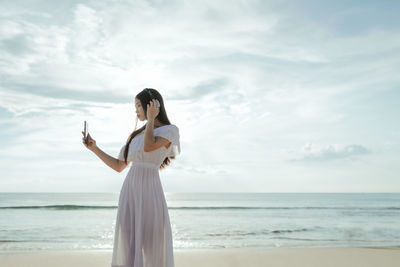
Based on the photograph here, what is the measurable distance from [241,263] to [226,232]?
6.67m

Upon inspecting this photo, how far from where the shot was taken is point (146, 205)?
279 centimetres

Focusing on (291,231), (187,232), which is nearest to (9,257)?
(187,232)

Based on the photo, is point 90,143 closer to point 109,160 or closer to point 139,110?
point 109,160

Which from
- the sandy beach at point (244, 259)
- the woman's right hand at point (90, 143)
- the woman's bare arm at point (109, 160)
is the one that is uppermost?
the woman's right hand at point (90, 143)

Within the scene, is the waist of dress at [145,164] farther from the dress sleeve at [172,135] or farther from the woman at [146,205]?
the dress sleeve at [172,135]

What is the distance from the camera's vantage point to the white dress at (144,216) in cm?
276

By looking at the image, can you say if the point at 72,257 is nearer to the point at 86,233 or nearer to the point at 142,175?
the point at 142,175

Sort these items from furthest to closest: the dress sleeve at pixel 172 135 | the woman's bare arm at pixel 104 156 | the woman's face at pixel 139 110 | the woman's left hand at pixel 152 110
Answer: the woman's bare arm at pixel 104 156 < the woman's face at pixel 139 110 < the dress sleeve at pixel 172 135 < the woman's left hand at pixel 152 110

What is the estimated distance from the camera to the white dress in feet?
9.05

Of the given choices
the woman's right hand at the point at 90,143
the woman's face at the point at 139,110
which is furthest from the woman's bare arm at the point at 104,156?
the woman's face at the point at 139,110

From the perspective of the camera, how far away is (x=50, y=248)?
30.0 feet

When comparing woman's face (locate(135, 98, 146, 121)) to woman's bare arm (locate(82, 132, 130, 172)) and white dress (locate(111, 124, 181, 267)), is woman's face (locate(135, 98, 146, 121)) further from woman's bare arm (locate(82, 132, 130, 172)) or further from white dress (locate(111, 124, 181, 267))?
woman's bare arm (locate(82, 132, 130, 172))

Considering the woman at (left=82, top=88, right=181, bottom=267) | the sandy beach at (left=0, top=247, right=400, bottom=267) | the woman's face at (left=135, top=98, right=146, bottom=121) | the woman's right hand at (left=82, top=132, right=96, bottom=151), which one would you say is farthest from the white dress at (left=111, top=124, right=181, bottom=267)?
the sandy beach at (left=0, top=247, right=400, bottom=267)

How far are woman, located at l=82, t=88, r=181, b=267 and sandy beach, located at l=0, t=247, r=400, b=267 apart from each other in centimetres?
378
